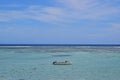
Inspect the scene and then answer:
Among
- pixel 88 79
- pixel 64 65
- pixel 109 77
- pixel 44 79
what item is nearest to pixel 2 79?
pixel 44 79

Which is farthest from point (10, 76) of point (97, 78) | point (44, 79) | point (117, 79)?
point (117, 79)

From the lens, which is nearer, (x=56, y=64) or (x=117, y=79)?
(x=117, y=79)

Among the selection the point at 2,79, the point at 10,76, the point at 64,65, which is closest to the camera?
the point at 2,79

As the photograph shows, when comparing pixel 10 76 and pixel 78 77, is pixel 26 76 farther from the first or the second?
pixel 78 77

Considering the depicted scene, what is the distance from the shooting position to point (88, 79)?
22.8 meters

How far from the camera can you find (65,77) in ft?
78.4

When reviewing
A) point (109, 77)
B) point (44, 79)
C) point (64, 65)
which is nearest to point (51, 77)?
point (44, 79)

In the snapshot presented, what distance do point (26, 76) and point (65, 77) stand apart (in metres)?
3.34

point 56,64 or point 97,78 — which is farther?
point 56,64

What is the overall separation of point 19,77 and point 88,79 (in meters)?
5.68

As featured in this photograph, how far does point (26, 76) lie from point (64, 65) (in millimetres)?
10421

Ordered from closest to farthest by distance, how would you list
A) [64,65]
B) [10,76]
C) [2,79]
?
1. [2,79]
2. [10,76]
3. [64,65]

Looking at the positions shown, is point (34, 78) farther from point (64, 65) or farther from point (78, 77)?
point (64, 65)

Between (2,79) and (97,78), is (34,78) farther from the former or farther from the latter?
(97,78)
